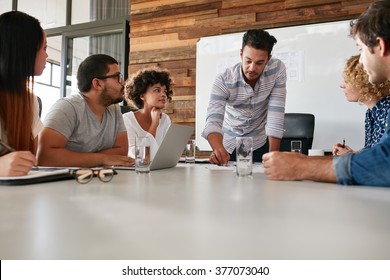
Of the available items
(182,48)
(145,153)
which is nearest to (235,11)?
(182,48)

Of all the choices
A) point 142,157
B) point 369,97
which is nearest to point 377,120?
point 369,97

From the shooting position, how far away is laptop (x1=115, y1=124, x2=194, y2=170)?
1.21 metres

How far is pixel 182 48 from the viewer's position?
364 centimetres

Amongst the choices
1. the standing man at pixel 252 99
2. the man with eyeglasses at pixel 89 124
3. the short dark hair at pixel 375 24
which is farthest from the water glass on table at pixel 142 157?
the short dark hair at pixel 375 24

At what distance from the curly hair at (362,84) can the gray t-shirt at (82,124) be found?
1264mm

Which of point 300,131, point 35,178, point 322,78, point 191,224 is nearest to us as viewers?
point 191,224

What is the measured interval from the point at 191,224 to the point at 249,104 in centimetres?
172

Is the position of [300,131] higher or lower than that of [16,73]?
lower

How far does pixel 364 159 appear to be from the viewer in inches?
34.3

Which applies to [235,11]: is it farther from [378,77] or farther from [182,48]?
[378,77]

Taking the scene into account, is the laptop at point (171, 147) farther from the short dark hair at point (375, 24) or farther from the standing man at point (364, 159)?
the short dark hair at point (375, 24)

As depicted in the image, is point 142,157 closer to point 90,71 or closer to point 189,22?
point 90,71

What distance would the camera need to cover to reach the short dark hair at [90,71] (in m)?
1.77

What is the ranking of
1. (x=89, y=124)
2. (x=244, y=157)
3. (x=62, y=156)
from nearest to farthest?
1. (x=244, y=157)
2. (x=62, y=156)
3. (x=89, y=124)
